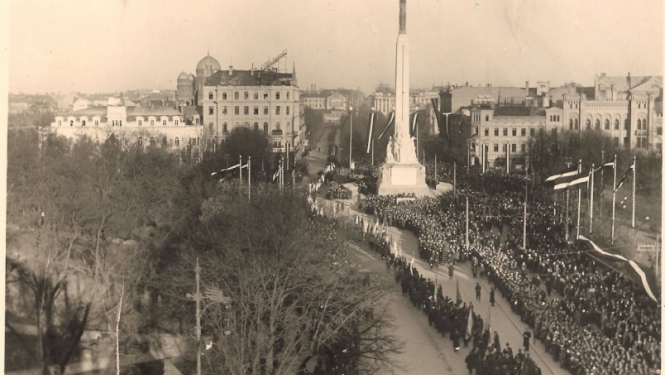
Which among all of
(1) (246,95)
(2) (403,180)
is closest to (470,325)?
(2) (403,180)

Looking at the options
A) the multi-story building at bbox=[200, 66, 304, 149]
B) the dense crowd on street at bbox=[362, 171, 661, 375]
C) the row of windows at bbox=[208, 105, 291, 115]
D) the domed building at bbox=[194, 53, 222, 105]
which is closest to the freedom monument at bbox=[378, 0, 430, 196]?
the dense crowd on street at bbox=[362, 171, 661, 375]

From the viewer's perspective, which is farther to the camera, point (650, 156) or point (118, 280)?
point (650, 156)

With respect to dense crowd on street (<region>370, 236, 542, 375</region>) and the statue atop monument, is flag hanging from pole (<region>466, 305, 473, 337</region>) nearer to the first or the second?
dense crowd on street (<region>370, 236, 542, 375</region>)

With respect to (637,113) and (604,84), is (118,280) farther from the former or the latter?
(604,84)

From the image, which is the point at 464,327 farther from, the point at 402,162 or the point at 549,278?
the point at 402,162

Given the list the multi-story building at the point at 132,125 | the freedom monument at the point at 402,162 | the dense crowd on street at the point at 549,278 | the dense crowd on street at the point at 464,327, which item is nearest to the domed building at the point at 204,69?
the multi-story building at the point at 132,125

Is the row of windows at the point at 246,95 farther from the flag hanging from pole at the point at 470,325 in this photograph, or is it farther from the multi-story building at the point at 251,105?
the flag hanging from pole at the point at 470,325

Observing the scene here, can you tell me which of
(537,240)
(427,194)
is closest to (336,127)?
(427,194)
